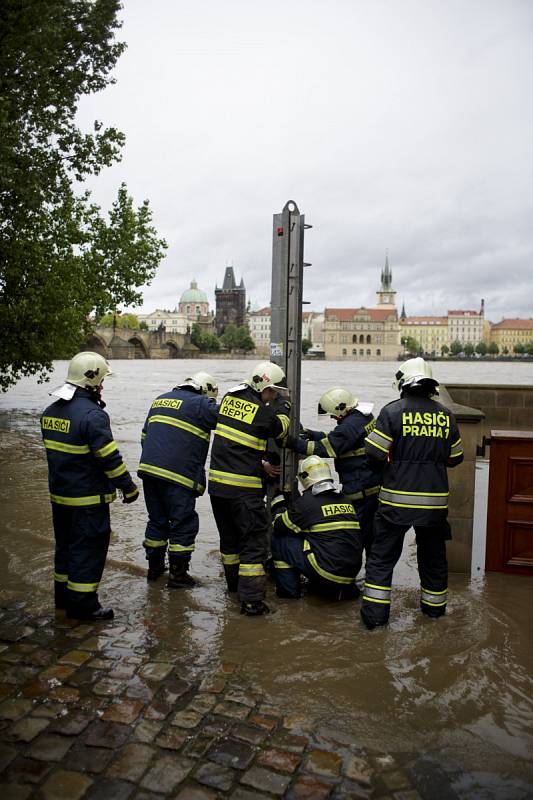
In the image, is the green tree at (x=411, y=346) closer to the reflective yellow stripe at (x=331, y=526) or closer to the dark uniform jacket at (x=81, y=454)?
the reflective yellow stripe at (x=331, y=526)

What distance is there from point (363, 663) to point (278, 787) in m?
1.44

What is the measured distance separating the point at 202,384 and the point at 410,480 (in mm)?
2083

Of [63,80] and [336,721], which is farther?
[63,80]

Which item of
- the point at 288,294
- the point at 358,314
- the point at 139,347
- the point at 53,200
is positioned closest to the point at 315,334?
the point at 358,314

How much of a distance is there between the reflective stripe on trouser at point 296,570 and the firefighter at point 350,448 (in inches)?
19.7

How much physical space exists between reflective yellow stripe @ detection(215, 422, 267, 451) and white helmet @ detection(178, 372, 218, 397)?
0.82 meters

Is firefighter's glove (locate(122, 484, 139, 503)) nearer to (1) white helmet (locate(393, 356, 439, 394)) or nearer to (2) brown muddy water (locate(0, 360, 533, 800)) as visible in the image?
(2) brown muddy water (locate(0, 360, 533, 800))

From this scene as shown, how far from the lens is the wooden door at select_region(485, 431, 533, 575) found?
5988mm

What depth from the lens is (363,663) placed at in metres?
4.35

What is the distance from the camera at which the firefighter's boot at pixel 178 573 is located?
5.82 metres

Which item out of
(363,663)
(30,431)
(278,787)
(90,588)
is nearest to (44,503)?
(90,588)

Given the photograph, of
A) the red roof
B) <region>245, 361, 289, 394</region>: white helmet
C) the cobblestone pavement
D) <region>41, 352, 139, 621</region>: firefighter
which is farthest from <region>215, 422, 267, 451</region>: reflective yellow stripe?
the red roof

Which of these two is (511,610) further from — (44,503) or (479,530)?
(44,503)

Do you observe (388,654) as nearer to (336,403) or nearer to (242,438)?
(242,438)
